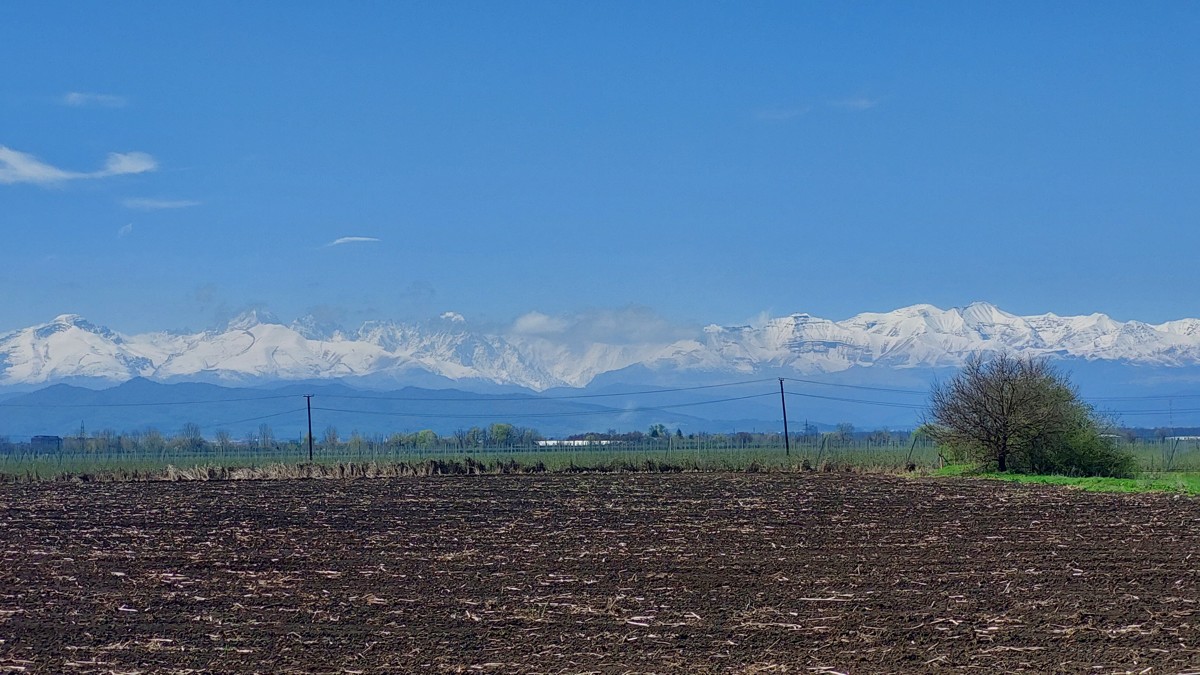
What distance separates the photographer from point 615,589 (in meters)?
18.2

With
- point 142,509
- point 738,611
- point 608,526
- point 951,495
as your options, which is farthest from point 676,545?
point 142,509

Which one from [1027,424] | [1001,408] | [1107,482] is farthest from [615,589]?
[1027,424]

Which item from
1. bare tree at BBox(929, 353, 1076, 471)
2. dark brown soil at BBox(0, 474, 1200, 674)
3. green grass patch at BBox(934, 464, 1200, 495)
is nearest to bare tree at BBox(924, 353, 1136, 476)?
bare tree at BBox(929, 353, 1076, 471)

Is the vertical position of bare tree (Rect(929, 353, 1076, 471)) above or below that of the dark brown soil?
above

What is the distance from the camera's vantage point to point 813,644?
47.4ft

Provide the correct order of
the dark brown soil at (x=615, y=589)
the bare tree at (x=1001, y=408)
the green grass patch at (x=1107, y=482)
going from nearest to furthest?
1. the dark brown soil at (x=615, y=589)
2. the green grass patch at (x=1107, y=482)
3. the bare tree at (x=1001, y=408)

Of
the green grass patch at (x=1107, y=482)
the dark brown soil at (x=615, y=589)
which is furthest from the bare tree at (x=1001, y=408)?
the dark brown soil at (x=615, y=589)

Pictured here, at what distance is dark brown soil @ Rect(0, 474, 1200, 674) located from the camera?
1419cm

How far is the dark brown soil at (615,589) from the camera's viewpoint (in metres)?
14.2

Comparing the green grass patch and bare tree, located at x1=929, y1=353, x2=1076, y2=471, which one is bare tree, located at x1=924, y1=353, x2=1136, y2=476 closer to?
bare tree, located at x1=929, y1=353, x2=1076, y2=471

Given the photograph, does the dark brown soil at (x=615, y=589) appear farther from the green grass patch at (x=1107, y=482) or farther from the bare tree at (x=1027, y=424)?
the bare tree at (x=1027, y=424)

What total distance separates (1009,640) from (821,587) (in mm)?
3871

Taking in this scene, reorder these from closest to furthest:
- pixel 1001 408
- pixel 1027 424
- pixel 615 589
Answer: pixel 615 589
pixel 1027 424
pixel 1001 408

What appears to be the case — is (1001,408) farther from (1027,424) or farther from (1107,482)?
(1107,482)
